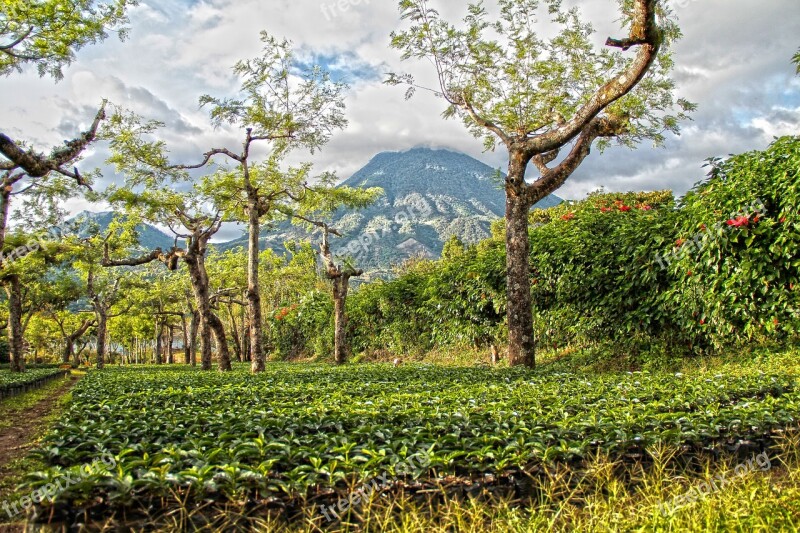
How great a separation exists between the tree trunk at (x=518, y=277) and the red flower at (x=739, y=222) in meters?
3.62

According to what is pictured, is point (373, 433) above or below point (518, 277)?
below

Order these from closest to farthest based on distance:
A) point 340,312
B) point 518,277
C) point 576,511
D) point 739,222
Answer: point 576,511 → point 739,222 → point 518,277 → point 340,312

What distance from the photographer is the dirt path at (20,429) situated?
6.11 meters

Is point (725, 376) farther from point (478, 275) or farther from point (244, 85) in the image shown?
point (244, 85)

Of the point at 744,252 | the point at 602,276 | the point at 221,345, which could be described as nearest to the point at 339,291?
the point at 221,345

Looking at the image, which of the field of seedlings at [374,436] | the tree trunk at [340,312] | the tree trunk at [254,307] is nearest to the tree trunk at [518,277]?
the field of seedlings at [374,436]

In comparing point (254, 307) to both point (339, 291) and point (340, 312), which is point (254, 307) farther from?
point (340, 312)

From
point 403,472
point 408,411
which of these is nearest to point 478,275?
point 408,411

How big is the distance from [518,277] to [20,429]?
9.24 metres

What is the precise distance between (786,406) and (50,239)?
21705 millimetres

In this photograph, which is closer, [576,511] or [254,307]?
[576,511]

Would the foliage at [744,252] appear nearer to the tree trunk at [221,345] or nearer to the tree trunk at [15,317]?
the tree trunk at [221,345]

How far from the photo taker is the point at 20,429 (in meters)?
8.36

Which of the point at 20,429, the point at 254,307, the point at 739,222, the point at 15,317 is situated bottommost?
the point at 20,429
